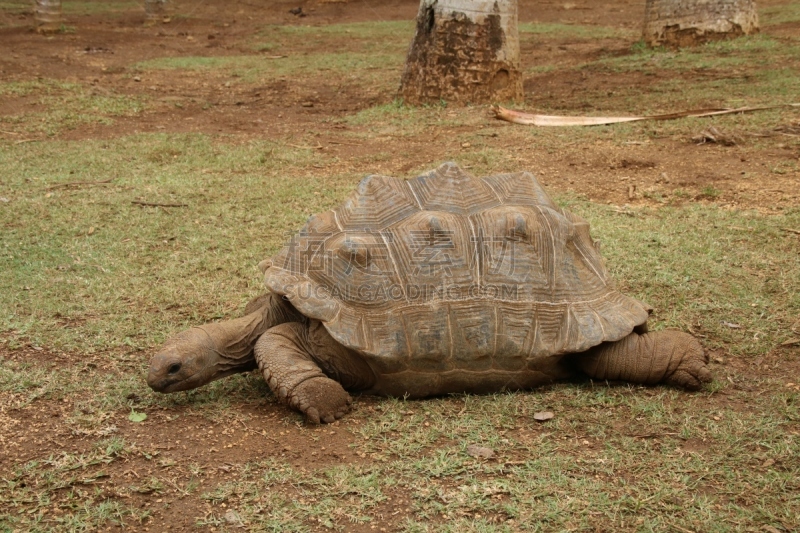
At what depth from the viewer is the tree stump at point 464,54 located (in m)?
7.49

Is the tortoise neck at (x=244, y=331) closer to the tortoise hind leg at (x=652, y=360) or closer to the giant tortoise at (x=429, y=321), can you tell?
the giant tortoise at (x=429, y=321)

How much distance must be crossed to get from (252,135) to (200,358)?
15.6 feet

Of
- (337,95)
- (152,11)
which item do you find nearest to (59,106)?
(337,95)

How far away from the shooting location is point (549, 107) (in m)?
8.05

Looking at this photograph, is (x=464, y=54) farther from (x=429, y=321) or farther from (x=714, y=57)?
(x=429, y=321)

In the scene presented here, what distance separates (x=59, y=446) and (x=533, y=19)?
580 inches

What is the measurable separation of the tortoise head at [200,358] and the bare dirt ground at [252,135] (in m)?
0.14

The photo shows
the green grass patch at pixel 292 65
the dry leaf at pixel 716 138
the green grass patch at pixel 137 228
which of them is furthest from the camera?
the green grass patch at pixel 292 65

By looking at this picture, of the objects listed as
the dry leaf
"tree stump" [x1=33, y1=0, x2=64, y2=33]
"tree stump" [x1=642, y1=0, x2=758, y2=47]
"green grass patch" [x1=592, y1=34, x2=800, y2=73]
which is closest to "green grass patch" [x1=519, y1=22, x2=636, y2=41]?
"tree stump" [x1=642, y1=0, x2=758, y2=47]

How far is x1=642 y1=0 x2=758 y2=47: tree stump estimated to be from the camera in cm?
975

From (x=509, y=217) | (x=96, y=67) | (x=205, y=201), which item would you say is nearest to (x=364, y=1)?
(x=96, y=67)

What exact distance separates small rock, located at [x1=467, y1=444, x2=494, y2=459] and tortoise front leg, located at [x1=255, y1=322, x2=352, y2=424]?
534 millimetres

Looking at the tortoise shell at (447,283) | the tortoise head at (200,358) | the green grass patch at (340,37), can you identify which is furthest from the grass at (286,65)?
the tortoise head at (200,358)

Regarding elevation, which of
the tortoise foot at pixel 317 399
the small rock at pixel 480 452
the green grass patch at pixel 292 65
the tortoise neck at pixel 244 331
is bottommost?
the small rock at pixel 480 452
